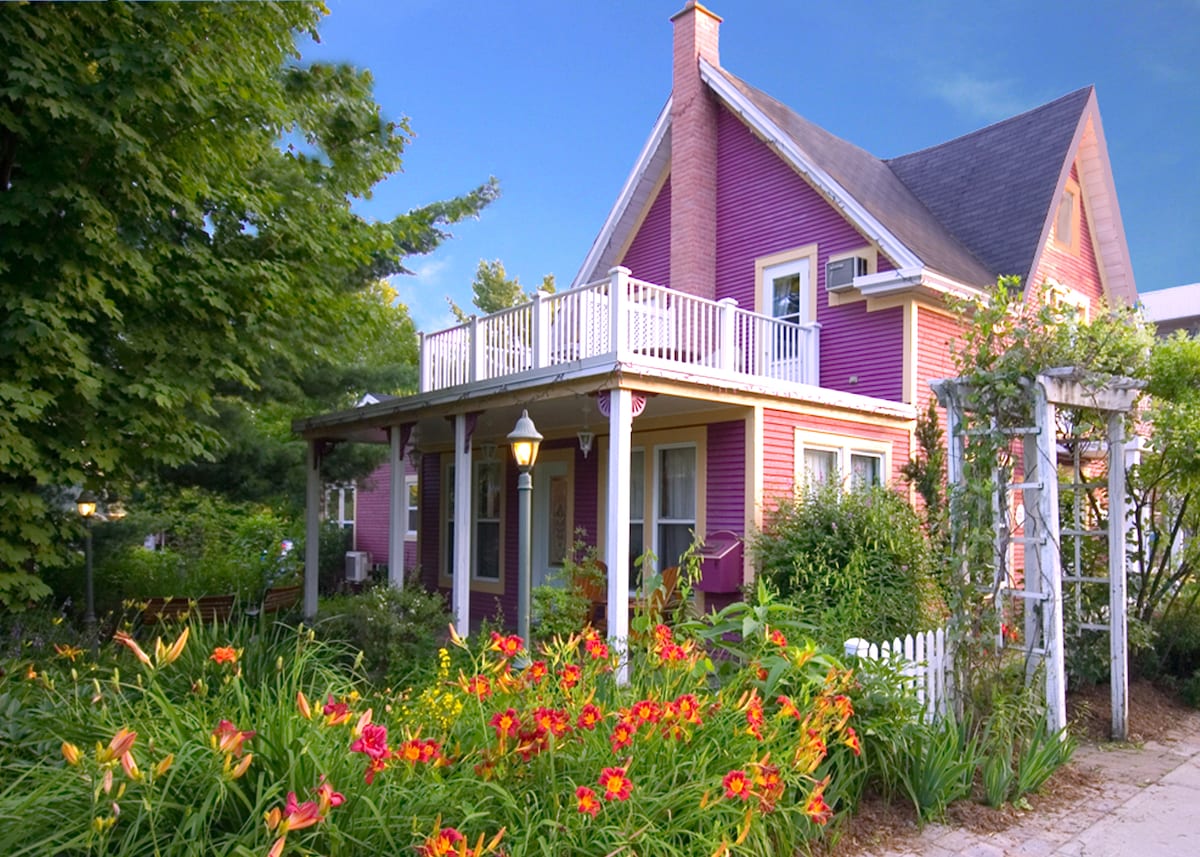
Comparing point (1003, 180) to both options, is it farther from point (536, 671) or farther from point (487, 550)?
point (536, 671)

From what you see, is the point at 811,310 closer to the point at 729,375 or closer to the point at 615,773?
the point at 729,375

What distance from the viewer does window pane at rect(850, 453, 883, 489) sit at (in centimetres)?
1009

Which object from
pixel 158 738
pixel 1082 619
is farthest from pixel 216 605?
pixel 1082 619

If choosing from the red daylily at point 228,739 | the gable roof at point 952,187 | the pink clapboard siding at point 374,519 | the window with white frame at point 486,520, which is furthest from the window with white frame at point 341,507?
the red daylily at point 228,739

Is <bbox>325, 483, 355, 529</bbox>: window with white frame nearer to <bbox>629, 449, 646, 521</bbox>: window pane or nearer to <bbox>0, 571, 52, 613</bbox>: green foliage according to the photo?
<bbox>629, 449, 646, 521</bbox>: window pane

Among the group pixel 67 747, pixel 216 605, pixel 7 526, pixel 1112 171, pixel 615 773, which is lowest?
pixel 216 605

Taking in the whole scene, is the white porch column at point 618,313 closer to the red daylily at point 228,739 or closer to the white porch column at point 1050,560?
the white porch column at point 1050,560

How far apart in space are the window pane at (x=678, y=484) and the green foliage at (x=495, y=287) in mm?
Answer: 24138

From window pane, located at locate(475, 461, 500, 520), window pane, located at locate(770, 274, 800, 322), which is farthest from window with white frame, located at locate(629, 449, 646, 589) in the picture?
window pane, located at locate(770, 274, 800, 322)

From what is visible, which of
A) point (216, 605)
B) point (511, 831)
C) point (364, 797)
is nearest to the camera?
point (364, 797)

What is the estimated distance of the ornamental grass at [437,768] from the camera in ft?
9.02

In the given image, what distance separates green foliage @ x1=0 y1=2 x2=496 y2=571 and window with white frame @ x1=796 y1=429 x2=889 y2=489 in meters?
5.18

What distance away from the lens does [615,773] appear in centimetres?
292

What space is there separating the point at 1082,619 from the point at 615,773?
6.39m
